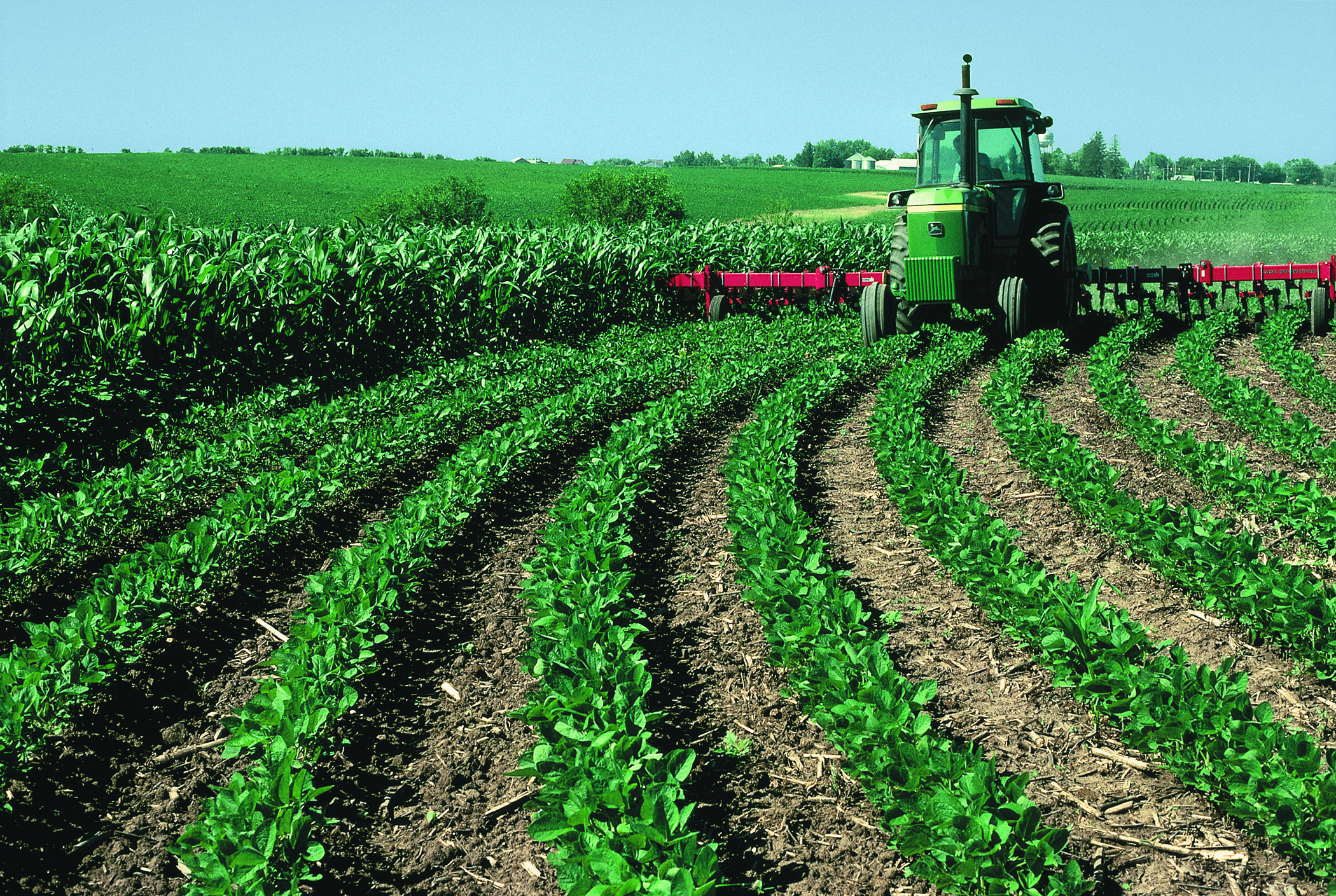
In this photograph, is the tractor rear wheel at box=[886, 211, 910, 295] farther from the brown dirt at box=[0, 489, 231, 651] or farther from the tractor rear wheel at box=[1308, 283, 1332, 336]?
the brown dirt at box=[0, 489, 231, 651]

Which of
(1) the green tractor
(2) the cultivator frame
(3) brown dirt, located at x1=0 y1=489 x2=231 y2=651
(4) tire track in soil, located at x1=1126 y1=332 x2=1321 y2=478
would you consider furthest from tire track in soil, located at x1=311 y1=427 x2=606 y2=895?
(2) the cultivator frame

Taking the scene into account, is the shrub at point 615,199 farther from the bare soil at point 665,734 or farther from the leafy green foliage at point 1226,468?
the bare soil at point 665,734

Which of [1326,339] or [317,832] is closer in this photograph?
[317,832]

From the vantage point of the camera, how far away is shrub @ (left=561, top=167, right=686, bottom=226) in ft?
143

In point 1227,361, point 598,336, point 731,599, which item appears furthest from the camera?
point 598,336

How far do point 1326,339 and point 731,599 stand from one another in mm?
11195

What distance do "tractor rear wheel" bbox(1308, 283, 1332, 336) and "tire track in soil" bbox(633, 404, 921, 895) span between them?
35.5 feet

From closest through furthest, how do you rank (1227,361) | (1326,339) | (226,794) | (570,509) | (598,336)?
(226,794) → (570,509) → (1227,361) → (1326,339) → (598,336)

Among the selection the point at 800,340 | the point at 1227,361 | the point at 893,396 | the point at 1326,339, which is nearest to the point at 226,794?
the point at 893,396

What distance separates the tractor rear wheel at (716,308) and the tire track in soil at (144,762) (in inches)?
406

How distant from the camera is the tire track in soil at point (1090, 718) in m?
2.87

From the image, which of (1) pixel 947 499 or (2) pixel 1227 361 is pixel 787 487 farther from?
(2) pixel 1227 361

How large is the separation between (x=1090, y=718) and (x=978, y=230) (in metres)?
8.42

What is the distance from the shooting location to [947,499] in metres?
5.20
